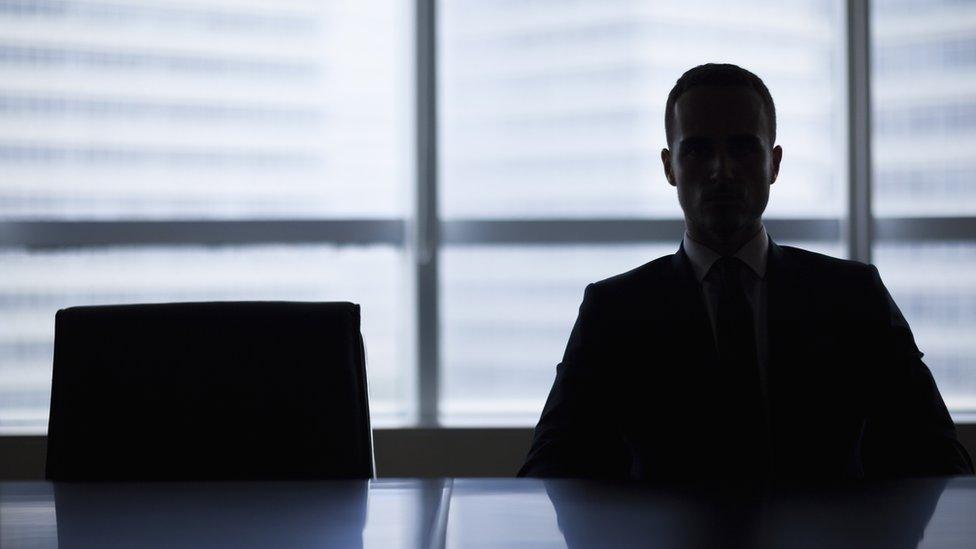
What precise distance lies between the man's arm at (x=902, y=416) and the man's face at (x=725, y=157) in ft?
0.95

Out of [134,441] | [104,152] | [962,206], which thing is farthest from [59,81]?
[962,206]

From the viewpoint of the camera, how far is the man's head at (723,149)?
1381 millimetres

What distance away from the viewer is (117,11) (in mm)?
2768

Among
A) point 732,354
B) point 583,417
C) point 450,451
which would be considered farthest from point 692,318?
point 450,451

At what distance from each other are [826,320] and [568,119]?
156cm

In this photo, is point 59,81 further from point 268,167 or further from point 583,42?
point 583,42

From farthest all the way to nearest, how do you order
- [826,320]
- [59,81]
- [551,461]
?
1. [59,81]
2. [826,320]
3. [551,461]

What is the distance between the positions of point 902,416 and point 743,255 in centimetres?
37

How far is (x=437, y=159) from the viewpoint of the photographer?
279 cm

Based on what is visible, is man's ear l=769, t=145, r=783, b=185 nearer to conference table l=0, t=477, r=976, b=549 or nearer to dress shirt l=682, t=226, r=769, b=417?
dress shirt l=682, t=226, r=769, b=417

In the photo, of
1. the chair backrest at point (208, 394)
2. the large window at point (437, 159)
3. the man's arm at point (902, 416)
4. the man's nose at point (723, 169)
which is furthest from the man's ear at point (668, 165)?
the large window at point (437, 159)

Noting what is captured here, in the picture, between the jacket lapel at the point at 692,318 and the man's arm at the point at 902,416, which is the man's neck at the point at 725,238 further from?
the man's arm at the point at 902,416

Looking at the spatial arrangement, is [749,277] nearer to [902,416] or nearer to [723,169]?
[723,169]

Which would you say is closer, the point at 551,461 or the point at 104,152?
the point at 551,461
